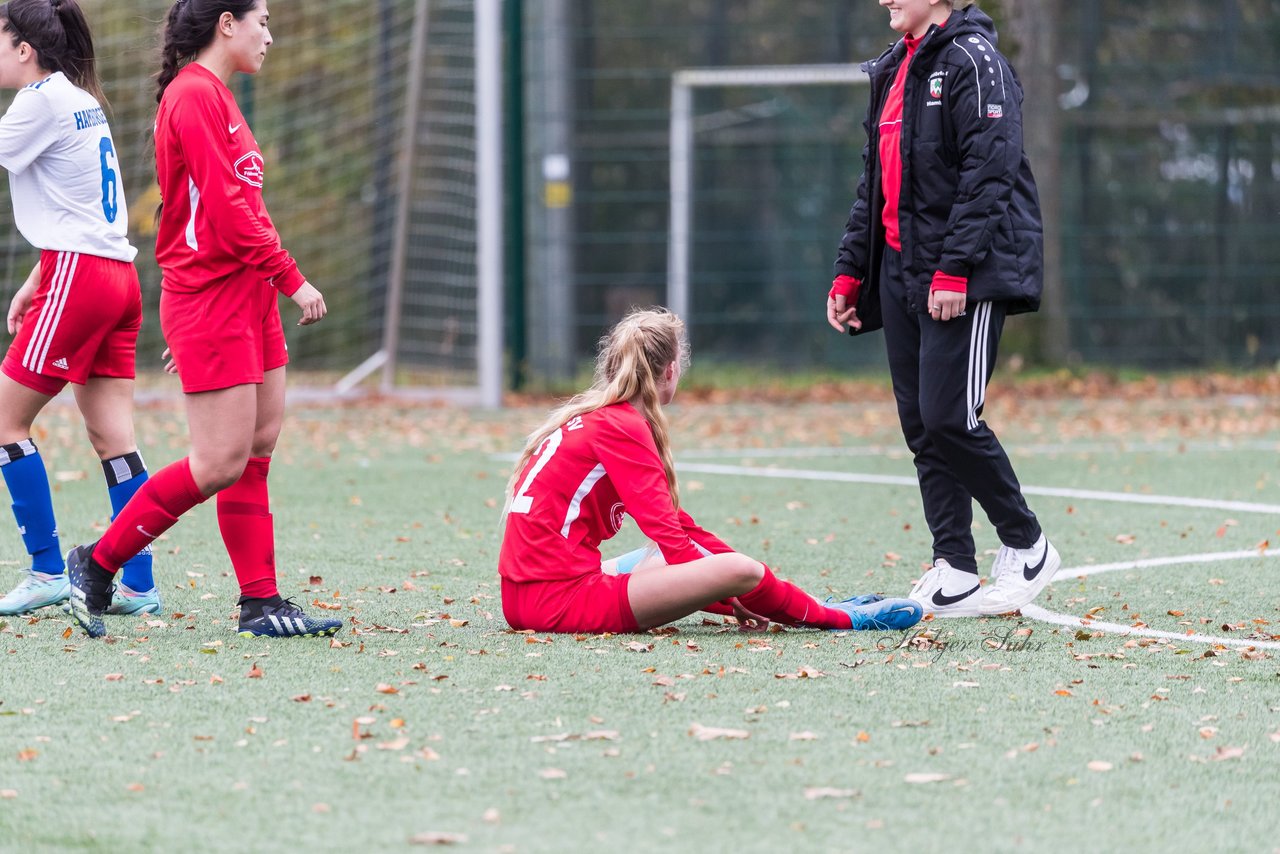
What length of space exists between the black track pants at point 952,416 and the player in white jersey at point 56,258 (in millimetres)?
2451

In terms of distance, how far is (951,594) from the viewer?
5340 millimetres

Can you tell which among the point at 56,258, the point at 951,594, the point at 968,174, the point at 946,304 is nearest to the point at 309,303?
the point at 56,258

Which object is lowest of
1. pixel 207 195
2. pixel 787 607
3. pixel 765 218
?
pixel 787 607

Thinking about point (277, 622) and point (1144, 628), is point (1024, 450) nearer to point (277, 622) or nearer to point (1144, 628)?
point (1144, 628)

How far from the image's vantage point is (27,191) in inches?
205

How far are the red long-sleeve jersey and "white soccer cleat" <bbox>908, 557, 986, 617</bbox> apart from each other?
0.89 metres

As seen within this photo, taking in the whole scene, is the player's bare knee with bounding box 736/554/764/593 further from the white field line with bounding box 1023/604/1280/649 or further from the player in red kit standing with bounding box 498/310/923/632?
the white field line with bounding box 1023/604/1280/649

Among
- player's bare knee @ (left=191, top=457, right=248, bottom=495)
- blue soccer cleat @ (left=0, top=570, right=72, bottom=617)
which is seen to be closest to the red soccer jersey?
player's bare knee @ (left=191, top=457, right=248, bottom=495)

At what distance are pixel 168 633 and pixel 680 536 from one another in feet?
5.03

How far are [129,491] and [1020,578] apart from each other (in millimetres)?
2855

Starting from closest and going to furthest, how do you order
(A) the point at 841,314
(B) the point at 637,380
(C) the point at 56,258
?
(B) the point at 637,380 → (C) the point at 56,258 → (A) the point at 841,314

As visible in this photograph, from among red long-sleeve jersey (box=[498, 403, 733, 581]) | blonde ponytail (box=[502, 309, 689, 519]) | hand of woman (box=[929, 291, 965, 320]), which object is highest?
hand of woman (box=[929, 291, 965, 320])

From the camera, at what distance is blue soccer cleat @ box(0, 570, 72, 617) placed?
5.20m

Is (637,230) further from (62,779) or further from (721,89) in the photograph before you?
(62,779)
